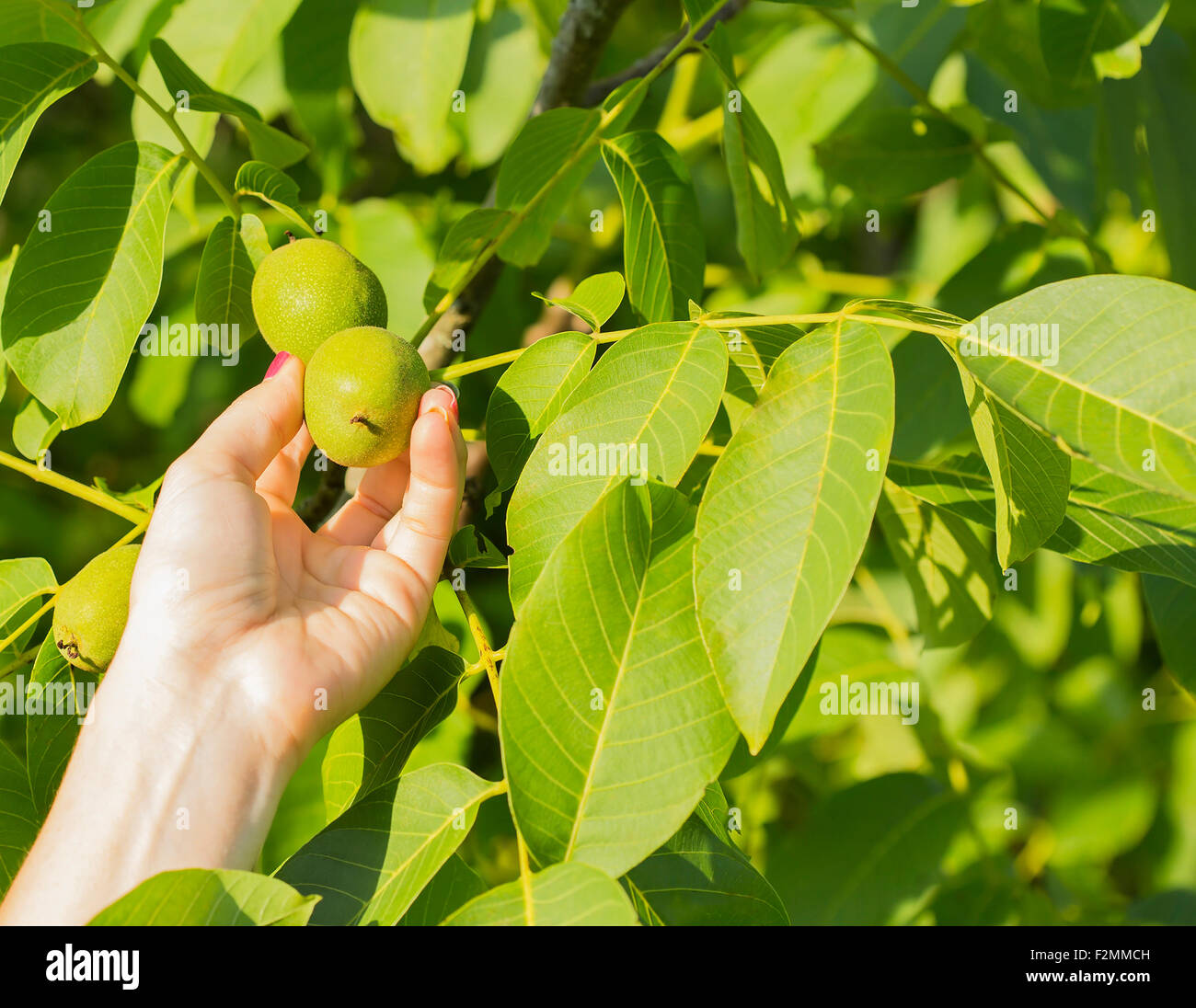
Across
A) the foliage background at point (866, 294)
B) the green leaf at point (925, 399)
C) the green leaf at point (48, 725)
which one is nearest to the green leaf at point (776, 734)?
the foliage background at point (866, 294)

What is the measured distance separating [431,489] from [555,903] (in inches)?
23.2

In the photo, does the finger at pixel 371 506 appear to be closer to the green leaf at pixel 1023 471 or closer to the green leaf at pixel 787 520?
the green leaf at pixel 787 520

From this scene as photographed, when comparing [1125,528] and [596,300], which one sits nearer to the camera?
[1125,528]

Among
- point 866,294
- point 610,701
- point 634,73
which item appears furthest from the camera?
point 866,294

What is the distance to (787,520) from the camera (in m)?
1.01

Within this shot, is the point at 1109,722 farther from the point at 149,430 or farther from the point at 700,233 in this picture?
the point at 149,430

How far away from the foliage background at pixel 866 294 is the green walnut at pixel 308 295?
0.62 m

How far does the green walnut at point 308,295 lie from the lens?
4.64 ft

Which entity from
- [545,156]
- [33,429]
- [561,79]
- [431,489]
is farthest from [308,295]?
[561,79]

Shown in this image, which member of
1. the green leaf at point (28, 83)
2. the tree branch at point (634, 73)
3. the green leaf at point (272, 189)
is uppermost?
the tree branch at point (634, 73)

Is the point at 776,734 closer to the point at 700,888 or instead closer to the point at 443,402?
the point at 700,888

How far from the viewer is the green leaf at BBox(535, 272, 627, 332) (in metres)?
1.38

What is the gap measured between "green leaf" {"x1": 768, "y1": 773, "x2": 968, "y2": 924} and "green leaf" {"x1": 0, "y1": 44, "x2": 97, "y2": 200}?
5.81ft
